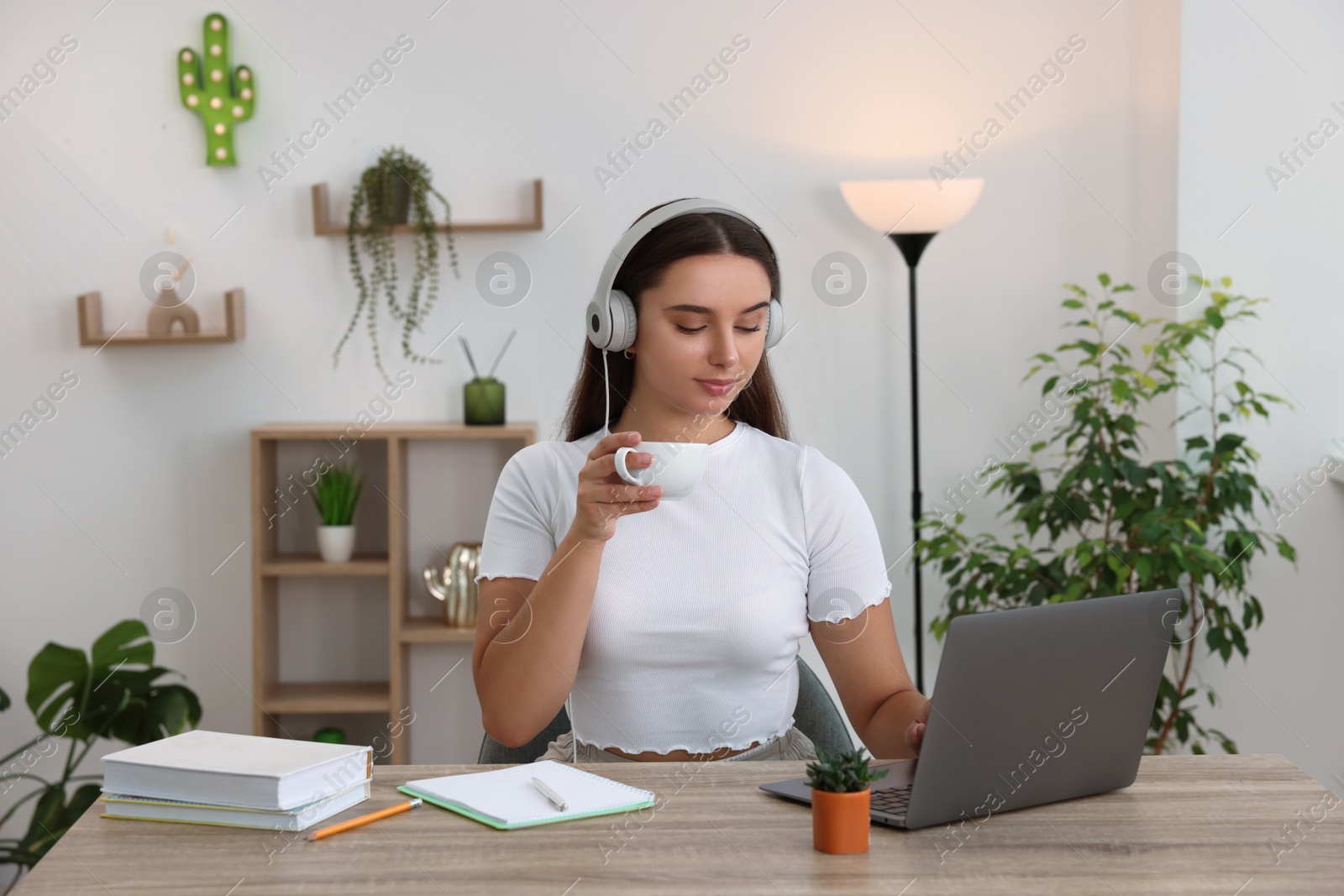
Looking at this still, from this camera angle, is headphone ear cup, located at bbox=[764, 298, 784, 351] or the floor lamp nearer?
headphone ear cup, located at bbox=[764, 298, 784, 351]

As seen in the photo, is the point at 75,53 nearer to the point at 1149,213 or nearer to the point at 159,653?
the point at 159,653

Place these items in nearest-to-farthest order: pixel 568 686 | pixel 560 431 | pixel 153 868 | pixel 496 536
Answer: pixel 153 868, pixel 568 686, pixel 496 536, pixel 560 431

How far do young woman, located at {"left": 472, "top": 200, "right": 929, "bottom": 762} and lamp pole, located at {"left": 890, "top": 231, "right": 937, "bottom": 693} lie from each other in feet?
4.54

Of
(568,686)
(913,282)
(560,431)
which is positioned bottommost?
(568,686)

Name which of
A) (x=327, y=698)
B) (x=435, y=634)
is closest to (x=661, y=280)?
(x=435, y=634)

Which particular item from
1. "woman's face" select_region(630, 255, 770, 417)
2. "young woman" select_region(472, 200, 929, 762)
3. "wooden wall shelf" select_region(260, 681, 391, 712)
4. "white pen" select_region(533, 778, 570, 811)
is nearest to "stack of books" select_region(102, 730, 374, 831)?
"white pen" select_region(533, 778, 570, 811)

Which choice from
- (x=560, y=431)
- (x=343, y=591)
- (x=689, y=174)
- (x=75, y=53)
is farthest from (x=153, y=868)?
(x=75, y=53)

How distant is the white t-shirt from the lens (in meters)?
1.60

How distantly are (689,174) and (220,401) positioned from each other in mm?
1417

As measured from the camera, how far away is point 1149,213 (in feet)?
10.2

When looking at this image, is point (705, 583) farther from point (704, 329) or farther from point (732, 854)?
point (732, 854)

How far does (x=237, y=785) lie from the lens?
3.81ft

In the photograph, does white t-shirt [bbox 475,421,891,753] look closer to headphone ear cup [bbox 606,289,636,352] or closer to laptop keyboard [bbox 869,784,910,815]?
headphone ear cup [bbox 606,289,636,352]

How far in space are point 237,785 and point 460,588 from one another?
1954 mm
